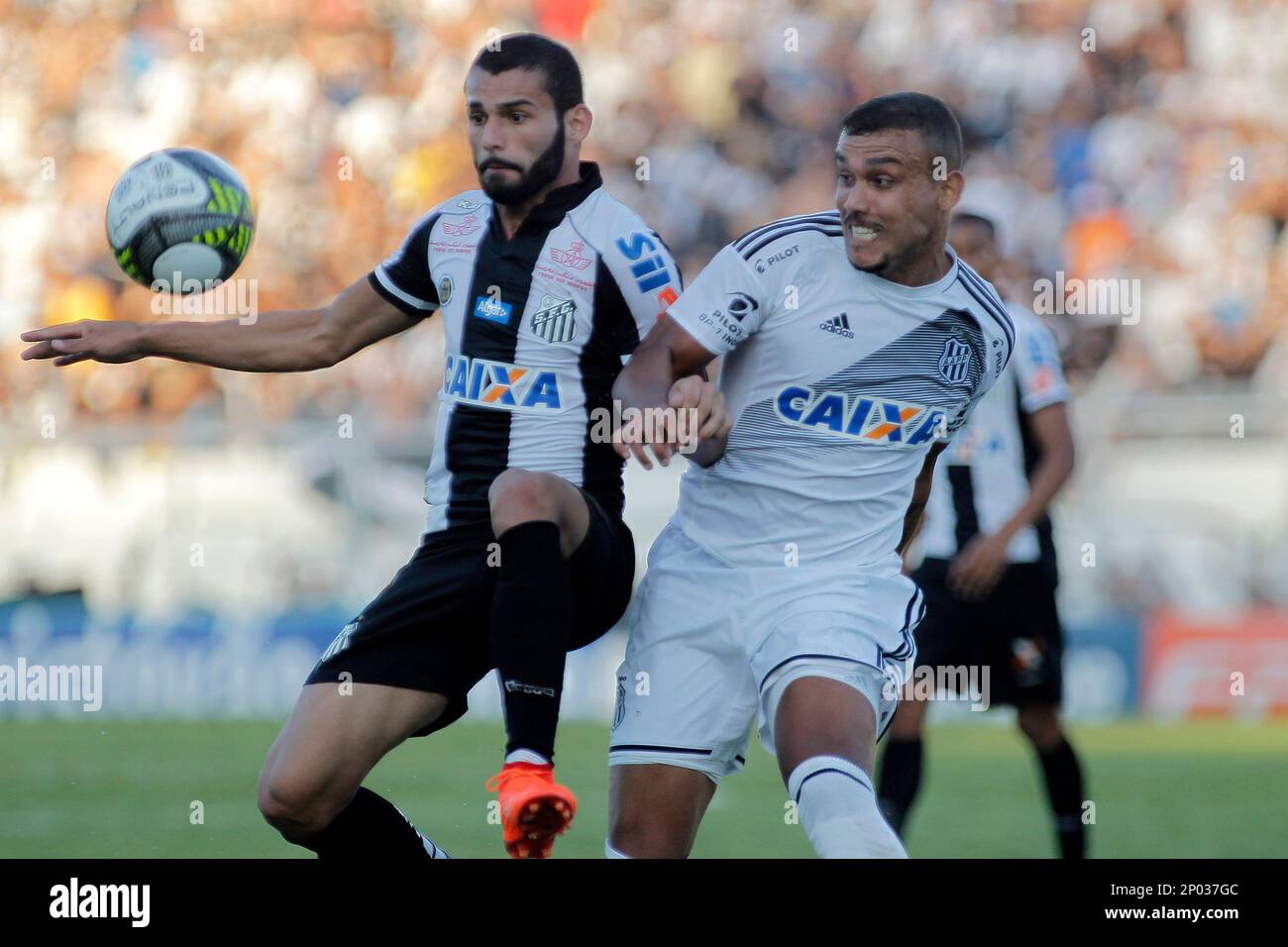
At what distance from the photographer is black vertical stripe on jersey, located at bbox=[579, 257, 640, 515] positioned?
514 centimetres

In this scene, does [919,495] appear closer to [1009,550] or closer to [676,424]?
[676,424]

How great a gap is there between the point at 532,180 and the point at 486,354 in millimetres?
510

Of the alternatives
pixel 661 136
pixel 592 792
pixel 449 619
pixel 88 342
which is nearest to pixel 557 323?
pixel 449 619

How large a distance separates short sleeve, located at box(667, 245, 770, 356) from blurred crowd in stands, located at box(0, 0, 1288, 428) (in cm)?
911

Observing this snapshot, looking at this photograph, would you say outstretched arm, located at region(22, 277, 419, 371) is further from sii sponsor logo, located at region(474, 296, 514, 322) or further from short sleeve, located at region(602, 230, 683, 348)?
short sleeve, located at region(602, 230, 683, 348)

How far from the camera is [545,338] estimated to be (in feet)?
16.8

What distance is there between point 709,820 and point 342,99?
32.8 feet

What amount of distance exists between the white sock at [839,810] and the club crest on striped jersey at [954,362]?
1246 millimetres

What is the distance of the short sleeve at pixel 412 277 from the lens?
5414 millimetres

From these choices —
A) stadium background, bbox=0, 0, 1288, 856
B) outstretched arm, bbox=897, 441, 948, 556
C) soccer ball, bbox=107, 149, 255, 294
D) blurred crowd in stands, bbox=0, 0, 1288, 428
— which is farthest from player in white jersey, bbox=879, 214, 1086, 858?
blurred crowd in stands, bbox=0, 0, 1288, 428

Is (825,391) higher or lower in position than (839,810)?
higher

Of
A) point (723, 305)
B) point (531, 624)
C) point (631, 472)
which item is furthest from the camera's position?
point (631, 472)

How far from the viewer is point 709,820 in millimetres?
9070

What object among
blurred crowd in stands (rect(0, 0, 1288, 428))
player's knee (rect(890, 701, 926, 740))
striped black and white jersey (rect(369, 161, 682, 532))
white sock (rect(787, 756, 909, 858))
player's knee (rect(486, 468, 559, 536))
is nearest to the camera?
white sock (rect(787, 756, 909, 858))
